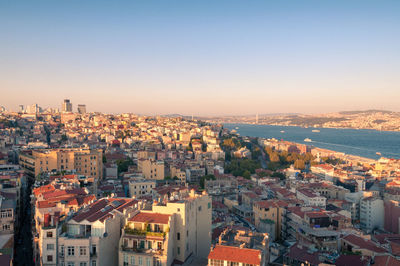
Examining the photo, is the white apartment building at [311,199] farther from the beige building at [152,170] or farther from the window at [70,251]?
the window at [70,251]

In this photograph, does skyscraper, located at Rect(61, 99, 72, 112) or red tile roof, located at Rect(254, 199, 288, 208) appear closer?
red tile roof, located at Rect(254, 199, 288, 208)

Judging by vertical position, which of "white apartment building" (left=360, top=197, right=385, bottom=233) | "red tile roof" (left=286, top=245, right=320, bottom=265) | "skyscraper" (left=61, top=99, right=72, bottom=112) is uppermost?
"skyscraper" (left=61, top=99, right=72, bottom=112)

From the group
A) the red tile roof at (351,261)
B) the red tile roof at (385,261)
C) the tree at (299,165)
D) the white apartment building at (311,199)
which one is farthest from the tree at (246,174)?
the red tile roof at (385,261)

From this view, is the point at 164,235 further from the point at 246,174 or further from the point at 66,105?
the point at 66,105

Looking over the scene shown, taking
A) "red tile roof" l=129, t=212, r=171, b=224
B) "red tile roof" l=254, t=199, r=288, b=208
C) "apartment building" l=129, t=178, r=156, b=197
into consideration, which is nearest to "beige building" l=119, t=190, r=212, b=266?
"red tile roof" l=129, t=212, r=171, b=224

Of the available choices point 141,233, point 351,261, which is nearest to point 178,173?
point 351,261

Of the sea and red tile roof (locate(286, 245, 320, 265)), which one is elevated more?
red tile roof (locate(286, 245, 320, 265))

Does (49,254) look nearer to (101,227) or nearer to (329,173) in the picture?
(101,227)

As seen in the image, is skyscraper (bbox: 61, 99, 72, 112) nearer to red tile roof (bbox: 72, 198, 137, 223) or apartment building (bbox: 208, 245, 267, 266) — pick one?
red tile roof (bbox: 72, 198, 137, 223)
